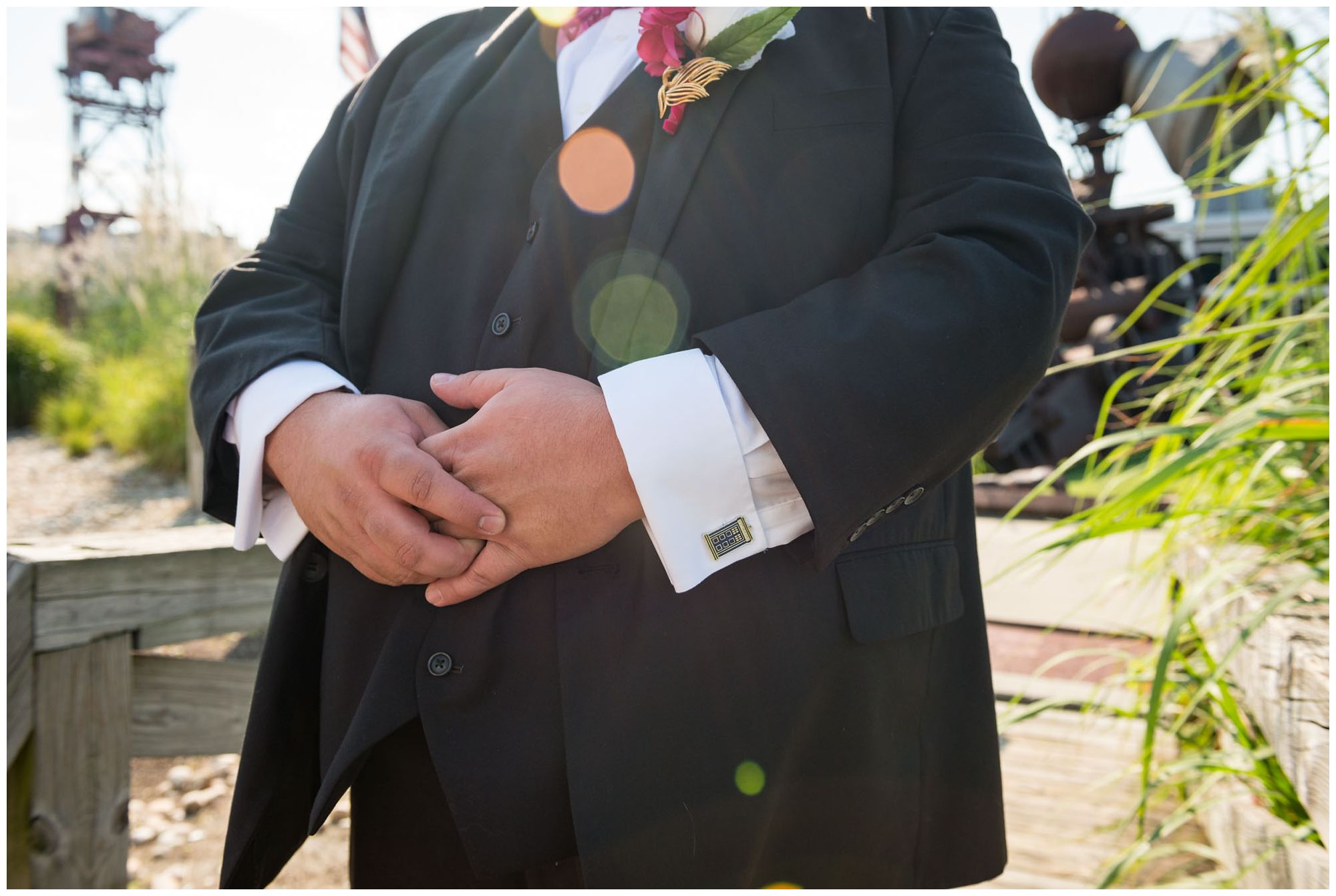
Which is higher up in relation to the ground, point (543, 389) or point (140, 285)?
point (543, 389)

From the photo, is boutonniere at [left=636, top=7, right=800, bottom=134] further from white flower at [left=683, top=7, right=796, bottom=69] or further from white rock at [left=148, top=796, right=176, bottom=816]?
white rock at [left=148, top=796, right=176, bottom=816]

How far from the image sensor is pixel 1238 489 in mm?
1693

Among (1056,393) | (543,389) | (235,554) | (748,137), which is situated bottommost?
(1056,393)

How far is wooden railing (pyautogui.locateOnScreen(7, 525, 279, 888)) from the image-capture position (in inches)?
56.8

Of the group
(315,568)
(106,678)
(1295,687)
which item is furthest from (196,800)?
(1295,687)

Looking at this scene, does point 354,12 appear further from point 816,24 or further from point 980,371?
point 980,371

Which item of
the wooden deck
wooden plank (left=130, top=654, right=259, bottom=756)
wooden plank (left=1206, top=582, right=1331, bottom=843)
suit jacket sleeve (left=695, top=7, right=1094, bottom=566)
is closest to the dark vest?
suit jacket sleeve (left=695, top=7, right=1094, bottom=566)

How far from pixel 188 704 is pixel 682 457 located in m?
1.43

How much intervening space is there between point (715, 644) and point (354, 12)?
6.24m

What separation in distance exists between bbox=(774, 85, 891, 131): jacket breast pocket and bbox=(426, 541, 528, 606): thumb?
1.94ft

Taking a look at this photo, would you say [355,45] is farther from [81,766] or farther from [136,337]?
[81,766]

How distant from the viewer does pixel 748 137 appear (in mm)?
979

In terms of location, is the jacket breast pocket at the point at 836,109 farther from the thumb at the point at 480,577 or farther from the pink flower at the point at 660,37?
the thumb at the point at 480,577

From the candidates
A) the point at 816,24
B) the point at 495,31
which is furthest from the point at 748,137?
the point at 495,31
